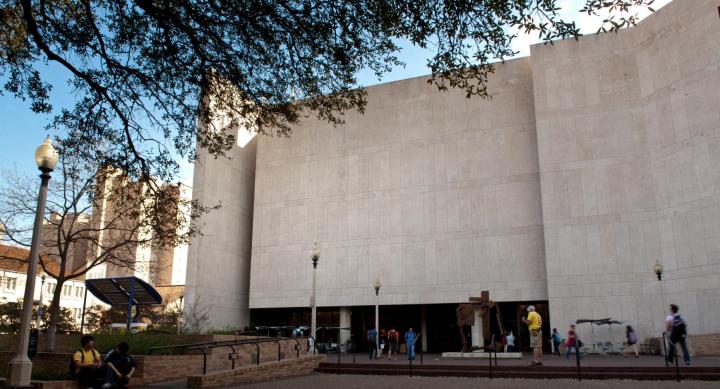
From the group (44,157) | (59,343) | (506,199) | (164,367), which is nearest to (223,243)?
(506,199)

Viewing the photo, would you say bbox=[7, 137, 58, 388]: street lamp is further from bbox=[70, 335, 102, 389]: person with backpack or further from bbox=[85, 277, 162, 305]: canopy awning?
bbox=[85, 277, 162, 305]: canopy awning

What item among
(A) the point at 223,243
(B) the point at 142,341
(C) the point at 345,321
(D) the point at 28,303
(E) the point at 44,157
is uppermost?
(A) the point at 223,243

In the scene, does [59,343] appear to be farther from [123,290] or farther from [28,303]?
[28,303]

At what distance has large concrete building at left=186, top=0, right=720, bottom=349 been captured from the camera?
33250mm

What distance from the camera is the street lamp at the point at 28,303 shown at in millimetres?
10039

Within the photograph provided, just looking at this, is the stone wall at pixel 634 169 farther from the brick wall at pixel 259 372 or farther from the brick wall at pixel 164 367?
the brick wall at pixel 164 367

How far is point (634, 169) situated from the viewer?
35.4m

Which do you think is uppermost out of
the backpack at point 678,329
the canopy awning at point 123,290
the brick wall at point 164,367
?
the canopy awning at point 123,290

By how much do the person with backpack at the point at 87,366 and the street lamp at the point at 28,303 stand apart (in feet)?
5.61

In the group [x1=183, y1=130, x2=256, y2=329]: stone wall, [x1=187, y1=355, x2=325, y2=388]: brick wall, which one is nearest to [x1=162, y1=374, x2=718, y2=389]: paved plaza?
[x1=187, y1=355, x2=325, y2=388]: brick wall

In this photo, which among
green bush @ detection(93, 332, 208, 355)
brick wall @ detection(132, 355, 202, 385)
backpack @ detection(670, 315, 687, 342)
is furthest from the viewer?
green bush @ detection(93, 332, 208, 355)

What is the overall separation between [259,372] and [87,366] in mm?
5586

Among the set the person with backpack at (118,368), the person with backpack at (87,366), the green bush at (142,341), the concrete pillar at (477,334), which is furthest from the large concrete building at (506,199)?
the person with backpack at (87,366)

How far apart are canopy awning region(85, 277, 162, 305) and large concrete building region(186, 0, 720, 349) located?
17.6 metres
